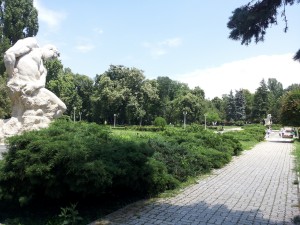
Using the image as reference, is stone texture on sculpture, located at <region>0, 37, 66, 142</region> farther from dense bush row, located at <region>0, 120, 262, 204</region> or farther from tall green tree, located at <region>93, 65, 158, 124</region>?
tall green tree, located at <region>93, 65, 158, 124</region>

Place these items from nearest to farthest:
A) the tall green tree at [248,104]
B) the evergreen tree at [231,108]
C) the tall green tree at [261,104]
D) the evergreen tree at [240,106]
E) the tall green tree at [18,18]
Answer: the tall green tree at [18,18]
the tall green tree at [261,104]
the evergreen tree at [240,106]
the tall green tree at [248,104]
the evergreen tree at [231,108]

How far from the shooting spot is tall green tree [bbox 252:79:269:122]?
7975 cm

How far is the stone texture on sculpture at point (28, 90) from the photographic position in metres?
15.8

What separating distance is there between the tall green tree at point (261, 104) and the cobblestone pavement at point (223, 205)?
2853 inches

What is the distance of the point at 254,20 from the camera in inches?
201


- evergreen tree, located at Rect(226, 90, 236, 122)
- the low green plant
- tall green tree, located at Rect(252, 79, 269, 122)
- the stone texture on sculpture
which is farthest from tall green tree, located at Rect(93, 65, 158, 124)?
the low green plant

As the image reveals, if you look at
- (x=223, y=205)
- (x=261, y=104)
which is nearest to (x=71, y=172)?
(x=223, y=205)

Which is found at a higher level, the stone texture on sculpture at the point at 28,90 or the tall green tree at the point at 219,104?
the tall green tree at the point at 219,104

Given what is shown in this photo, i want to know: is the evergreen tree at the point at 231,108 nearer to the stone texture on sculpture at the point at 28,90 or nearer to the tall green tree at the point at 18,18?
the tall green tree at the point at 18,18

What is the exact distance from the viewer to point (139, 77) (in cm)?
5925

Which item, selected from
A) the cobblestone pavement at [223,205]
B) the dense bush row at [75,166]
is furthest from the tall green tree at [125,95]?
the dense bush row at [75,166]

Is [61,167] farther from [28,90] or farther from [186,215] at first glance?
[28,90]

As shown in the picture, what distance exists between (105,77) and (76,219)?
5536 cm

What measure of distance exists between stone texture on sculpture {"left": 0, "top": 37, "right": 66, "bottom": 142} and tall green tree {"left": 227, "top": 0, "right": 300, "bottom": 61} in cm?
1223
